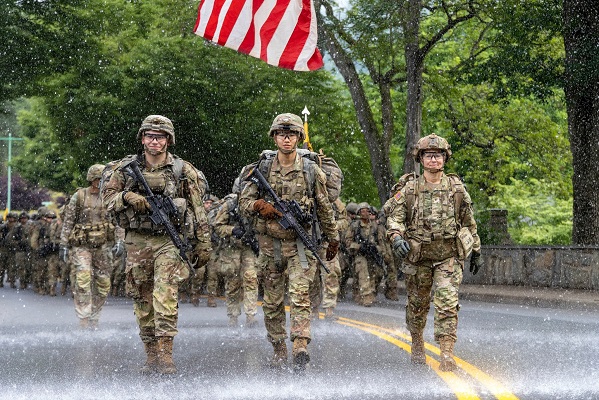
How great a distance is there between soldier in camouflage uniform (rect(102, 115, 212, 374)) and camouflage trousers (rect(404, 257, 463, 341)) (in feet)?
5.58

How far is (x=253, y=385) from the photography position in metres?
8.28

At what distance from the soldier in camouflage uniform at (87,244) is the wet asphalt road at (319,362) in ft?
1.05

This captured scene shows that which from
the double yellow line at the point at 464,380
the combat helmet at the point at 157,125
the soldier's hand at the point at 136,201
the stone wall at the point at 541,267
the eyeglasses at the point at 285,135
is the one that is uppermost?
the combat helmet at the point at 157,125

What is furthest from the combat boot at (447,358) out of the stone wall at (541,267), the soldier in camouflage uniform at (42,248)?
the soldier in camouflage uniform at (42,248)

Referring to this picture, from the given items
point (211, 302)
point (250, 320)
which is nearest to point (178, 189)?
point (250, 320)

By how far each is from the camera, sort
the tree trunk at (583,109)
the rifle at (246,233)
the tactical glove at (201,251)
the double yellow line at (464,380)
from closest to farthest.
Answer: the double yellow line at (464,380) < the tactical glove at (201,251) < the rifle at (246,233) < the tree trunk at (583,109)

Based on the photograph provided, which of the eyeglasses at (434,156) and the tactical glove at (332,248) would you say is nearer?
the eyeglasses at (434,156)

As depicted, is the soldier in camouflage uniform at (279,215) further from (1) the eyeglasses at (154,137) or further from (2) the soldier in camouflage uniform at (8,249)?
(2) the soldier in camouflage uniform at (8,249)

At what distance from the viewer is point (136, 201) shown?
9.38 m

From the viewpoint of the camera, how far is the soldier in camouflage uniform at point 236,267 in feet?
48.3

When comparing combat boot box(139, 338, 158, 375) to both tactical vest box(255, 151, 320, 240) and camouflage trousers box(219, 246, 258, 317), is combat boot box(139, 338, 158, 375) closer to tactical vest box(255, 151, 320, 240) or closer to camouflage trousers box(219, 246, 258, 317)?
tactical vest box(255, 151, 320, 240)

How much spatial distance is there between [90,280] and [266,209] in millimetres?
4933

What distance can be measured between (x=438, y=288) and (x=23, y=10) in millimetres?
21488

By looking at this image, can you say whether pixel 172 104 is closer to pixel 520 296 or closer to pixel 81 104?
pixel 81 104
